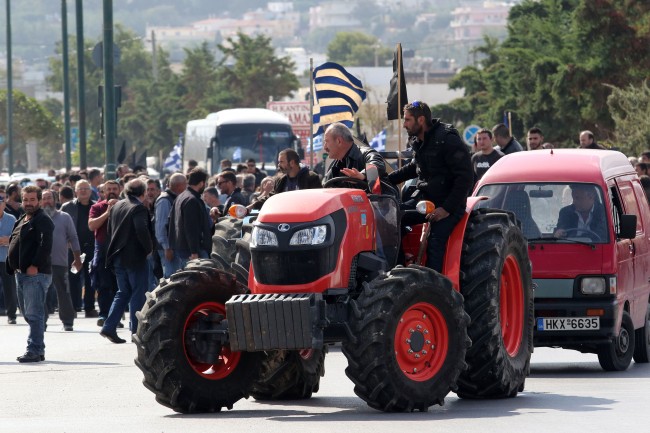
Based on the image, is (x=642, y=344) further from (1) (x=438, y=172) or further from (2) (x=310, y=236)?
(2) (x=310, y=236)

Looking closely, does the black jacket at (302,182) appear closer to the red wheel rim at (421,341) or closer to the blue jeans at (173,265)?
the red wheel rim at (421,341)

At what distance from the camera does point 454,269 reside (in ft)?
43.0

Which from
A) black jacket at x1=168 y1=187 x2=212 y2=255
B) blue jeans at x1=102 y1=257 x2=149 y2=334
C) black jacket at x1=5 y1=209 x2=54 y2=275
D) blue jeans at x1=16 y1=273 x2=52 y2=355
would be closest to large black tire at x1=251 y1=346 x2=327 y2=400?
blue jeans at x1=16 y1=273 x2=52 y2=355

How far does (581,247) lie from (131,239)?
6282 mm

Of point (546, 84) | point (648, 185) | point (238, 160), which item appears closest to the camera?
point (648, 185)

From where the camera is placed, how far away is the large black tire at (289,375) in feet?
43.3

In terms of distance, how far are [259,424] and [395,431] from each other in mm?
1132

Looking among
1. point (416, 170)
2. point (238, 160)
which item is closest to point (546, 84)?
point (238, 160)

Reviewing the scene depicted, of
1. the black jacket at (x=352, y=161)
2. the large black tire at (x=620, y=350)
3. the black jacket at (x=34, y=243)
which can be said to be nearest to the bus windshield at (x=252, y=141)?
the black jacket at (x=34, y=243)

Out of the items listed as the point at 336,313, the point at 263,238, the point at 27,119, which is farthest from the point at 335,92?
the point at 27,119

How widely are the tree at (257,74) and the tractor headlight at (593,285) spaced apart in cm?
8537

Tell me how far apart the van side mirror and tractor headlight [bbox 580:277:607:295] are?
0.48 metres

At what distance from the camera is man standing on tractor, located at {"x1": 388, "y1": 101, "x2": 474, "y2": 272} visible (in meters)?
13.1

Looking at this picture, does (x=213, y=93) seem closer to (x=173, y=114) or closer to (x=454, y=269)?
(x=173, y=114)
